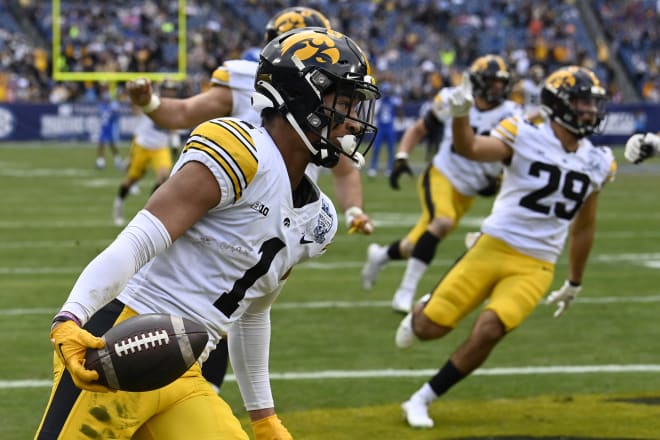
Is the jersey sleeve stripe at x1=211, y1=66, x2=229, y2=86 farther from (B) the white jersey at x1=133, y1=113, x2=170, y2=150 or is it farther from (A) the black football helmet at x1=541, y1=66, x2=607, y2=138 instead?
(B) the white jersey at x1=133, y1=113, x2=170, y2=150

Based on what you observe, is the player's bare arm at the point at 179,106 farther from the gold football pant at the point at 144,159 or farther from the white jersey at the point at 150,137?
the gold football pant at the point at 144,159

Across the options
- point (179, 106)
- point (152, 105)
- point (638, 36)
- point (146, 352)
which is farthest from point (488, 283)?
point (638, 36)

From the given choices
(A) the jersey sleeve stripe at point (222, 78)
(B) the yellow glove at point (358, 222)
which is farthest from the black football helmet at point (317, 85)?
(A) the jersey sleeve stripe at point (222, 78)

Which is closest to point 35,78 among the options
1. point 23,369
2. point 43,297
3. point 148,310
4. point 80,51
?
point 80,51

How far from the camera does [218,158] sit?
10.6 ft

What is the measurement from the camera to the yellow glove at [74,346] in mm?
2959

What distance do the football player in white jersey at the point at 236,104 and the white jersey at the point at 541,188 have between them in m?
0.78

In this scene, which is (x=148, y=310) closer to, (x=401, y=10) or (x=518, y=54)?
(x=518, y=54)

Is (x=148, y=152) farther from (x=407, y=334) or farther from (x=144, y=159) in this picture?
(x=407, y=334)

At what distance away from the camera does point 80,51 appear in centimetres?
3030

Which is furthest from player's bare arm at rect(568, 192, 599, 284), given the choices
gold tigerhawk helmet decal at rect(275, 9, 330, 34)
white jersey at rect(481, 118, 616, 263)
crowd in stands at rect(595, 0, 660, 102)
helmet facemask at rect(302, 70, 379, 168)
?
crowd in stands at rect(595, 0, 660, 102)

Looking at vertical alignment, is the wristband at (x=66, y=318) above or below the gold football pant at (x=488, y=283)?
above

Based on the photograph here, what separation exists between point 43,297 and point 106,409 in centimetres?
611

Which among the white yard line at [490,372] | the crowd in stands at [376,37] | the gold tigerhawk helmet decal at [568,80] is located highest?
the gold tigerhawk helmet decal at [568,80]
